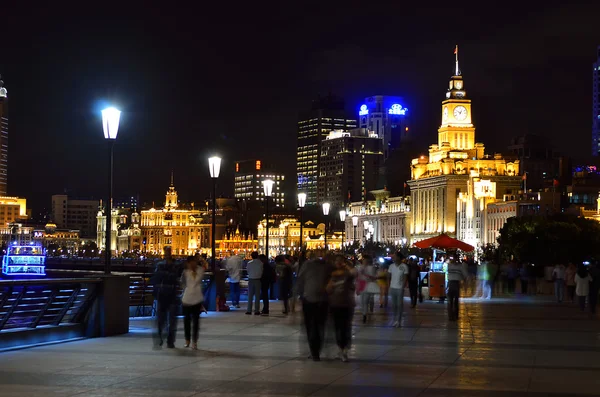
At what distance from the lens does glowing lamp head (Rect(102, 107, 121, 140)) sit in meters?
24.3

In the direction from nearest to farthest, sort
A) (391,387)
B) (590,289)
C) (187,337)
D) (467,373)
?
(391,387) < (467,373) < (187,337) < (590,289)

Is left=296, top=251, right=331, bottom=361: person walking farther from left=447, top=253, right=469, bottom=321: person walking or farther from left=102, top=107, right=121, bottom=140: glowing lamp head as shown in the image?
left=447, top=253, right=469, bottom=321: person walking

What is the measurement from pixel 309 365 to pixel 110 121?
8235mm

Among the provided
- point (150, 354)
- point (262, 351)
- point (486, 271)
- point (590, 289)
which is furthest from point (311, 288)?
point (486, 271)

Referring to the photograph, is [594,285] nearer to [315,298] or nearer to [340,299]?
[340,299]

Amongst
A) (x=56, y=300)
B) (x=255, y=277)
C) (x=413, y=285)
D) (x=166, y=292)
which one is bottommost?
(x=56, y=300)

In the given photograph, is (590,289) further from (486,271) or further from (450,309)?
(486,271)

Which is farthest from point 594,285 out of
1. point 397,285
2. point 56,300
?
point 56,300

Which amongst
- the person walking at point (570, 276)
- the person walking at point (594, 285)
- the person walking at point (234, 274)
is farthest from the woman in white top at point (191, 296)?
the person walking at point (570, 276)

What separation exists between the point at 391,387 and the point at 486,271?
31014 millimetres

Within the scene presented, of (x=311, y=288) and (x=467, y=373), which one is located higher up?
(x=311, y=288)

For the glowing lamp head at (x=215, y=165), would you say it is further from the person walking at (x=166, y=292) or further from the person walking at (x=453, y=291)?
the person walking at (x=166, y=292)

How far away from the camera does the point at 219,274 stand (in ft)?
109

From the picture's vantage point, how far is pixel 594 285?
119 feet
